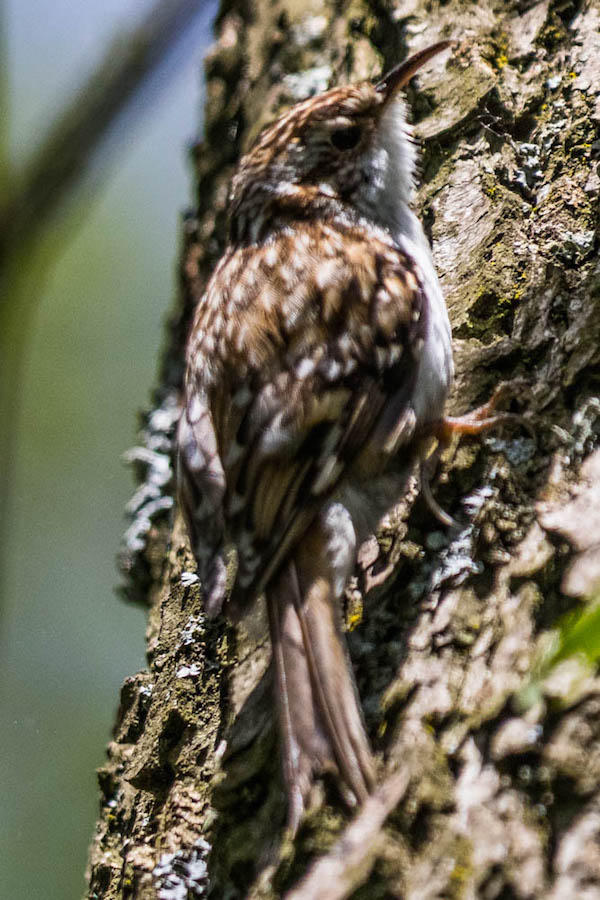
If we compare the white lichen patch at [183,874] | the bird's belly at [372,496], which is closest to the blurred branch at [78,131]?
the bird's belly at [372,496]

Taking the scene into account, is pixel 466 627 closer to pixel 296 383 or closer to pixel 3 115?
pixel 296 383

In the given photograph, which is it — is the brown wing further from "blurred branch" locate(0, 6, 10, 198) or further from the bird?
"blurred branch" locate(0, 6, 10, 198)

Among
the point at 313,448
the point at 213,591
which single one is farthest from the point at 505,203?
the point at 213,591

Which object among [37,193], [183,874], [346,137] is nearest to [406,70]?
[346,137]

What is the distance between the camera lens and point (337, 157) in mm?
2482

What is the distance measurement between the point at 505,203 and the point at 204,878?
1.54 metres

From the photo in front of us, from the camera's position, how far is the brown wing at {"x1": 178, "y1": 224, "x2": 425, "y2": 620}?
1.91 meters

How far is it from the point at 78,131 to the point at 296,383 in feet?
4.07

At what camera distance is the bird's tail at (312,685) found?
5.06ft

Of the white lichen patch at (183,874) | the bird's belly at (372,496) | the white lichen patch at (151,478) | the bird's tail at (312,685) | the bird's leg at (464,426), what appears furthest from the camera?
the white lichen patch at (151,478)

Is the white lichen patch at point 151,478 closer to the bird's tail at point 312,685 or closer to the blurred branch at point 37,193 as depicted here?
the blurred branch at point 37,193

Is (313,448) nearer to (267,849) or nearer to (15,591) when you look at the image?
(267,849)

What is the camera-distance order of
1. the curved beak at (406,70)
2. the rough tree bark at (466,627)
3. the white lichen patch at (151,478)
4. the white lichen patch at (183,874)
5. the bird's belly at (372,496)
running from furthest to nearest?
the white lichen patch at (151,478) → the curved beak at (406,70) → the bird's belly at (372,496) → the white lichen patch at (183,874) → the rough tree bark at (466,627)

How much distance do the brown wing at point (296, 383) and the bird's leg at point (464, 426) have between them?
0.26 ft
